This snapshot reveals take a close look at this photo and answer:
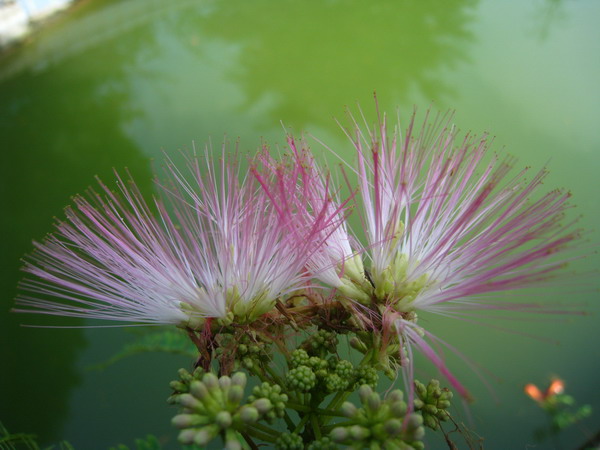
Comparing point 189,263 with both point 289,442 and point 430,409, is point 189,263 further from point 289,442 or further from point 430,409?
point 430,409

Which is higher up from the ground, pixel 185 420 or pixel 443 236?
pixel 443 236

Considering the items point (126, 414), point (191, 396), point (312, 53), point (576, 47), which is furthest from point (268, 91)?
point (191, 396)

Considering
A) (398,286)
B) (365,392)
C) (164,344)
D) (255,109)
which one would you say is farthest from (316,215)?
(255,109)

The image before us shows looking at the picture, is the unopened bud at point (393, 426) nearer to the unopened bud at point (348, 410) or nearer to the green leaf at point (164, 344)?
the unopened bud at point (348, 410)

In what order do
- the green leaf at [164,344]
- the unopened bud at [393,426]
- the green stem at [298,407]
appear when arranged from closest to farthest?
the unopened bud at [393,426] → the green stem at [298,407] → the green leaf at [164,344]

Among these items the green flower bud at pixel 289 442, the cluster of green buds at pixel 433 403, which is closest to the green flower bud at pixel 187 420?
the green flower bud at pixel 289 442

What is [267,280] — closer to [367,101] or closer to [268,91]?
[367,101]

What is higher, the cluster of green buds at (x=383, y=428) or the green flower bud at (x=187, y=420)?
the green flower bud at (x=187, y=420)
